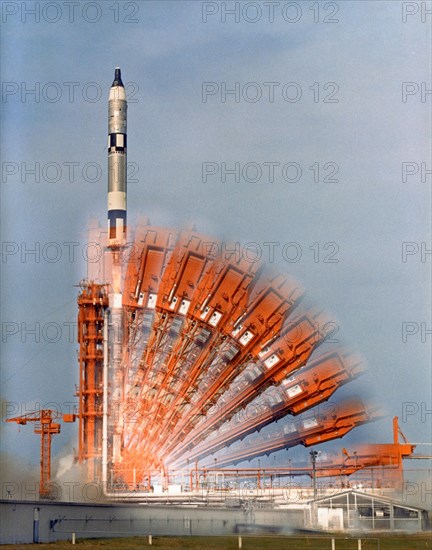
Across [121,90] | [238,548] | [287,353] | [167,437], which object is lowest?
[238,548]

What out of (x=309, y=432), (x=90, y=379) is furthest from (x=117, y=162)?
(x=309, y=432)

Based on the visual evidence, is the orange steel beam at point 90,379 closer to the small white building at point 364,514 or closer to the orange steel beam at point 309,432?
the orange steel beam at point 309,432

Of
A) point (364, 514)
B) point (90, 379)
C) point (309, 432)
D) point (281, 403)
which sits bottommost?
point (364, 514)

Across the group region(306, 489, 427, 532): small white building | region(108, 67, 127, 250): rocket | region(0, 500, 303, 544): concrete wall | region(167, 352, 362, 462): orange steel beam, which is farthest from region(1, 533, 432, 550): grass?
region(108, 67, 127, 250): rocket

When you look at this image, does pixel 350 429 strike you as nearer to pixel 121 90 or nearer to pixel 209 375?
pixel 209 375

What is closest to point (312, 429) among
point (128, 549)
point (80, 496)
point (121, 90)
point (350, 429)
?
point (350, 429)

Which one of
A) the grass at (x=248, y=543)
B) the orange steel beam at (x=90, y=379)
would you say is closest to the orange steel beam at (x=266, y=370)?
the orange steel beam at (x=90, y=379)

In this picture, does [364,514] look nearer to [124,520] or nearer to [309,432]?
[124,520]
